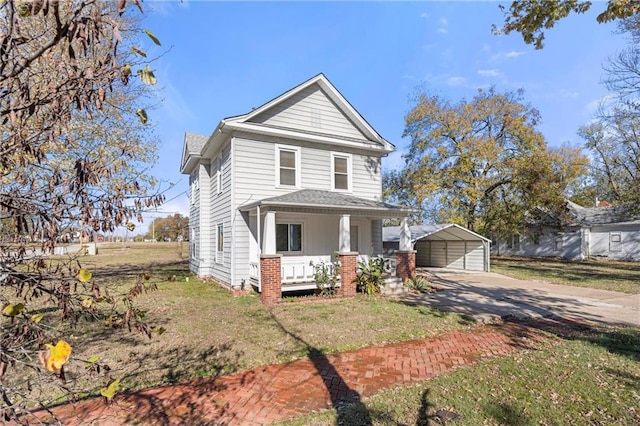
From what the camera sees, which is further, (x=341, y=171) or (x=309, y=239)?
(x=341, y=171)

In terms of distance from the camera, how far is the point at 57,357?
107 cm

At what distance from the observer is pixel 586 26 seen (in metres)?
8.88

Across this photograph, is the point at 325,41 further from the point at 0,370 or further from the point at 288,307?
the point at 0,370

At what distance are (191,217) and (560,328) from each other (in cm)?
1725

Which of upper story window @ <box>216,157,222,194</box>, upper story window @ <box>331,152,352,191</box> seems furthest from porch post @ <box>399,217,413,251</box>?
upper story window @ <box>216,157,222,194</box>

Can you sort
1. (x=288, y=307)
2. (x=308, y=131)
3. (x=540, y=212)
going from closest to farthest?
1. (x=288, y=307)
2. (x=308, y=131)
3. (x=540, y=212)

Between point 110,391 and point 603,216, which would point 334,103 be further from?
point 603,216

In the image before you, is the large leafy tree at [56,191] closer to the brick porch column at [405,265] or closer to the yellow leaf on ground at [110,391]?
the yellow leaf on ground at [110,391]

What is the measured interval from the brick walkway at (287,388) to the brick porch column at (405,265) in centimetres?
681

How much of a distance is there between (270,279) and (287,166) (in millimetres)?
4859

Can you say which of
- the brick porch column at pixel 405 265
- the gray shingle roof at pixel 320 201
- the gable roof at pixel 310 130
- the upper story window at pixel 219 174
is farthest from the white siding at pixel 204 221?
the brick porch column at pixel 405 265

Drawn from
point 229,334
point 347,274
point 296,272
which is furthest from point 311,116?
point 229,334

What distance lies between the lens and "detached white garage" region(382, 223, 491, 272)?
19609 millimetres

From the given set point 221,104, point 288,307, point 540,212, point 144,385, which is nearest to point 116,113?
point 221,104
